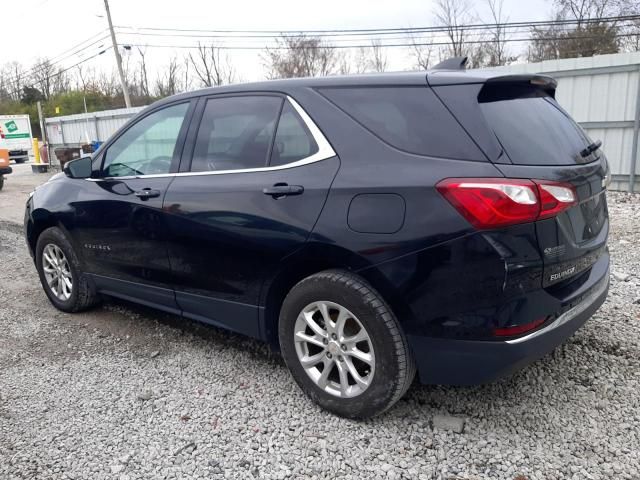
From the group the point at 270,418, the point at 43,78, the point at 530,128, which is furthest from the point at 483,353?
the point at 43,78

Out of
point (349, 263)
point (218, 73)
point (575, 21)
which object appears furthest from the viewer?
point (218, 73)

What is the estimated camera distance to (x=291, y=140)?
9.79 ft

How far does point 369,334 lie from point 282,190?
0.90m

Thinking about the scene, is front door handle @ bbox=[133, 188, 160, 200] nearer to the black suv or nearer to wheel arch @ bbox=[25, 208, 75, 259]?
the black suv

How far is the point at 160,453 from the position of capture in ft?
8.77

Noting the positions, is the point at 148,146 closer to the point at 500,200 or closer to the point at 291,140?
the point at 291,140

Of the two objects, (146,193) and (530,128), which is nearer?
(530,128)

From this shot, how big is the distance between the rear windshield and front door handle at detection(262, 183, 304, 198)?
1.00 metres

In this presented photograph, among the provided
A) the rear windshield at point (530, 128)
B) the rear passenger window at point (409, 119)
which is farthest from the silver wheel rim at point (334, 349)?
the rear windshield at point (530, 128)

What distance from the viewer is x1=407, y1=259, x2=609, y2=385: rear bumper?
7.82 ft

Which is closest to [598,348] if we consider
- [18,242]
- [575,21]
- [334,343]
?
[334,343]

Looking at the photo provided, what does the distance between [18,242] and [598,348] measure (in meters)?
7.64

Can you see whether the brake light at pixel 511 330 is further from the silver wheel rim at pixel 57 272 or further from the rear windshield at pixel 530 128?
the silver wheel rim at pixel 57 272

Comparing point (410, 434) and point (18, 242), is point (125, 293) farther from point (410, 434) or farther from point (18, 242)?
point (18, 242)
